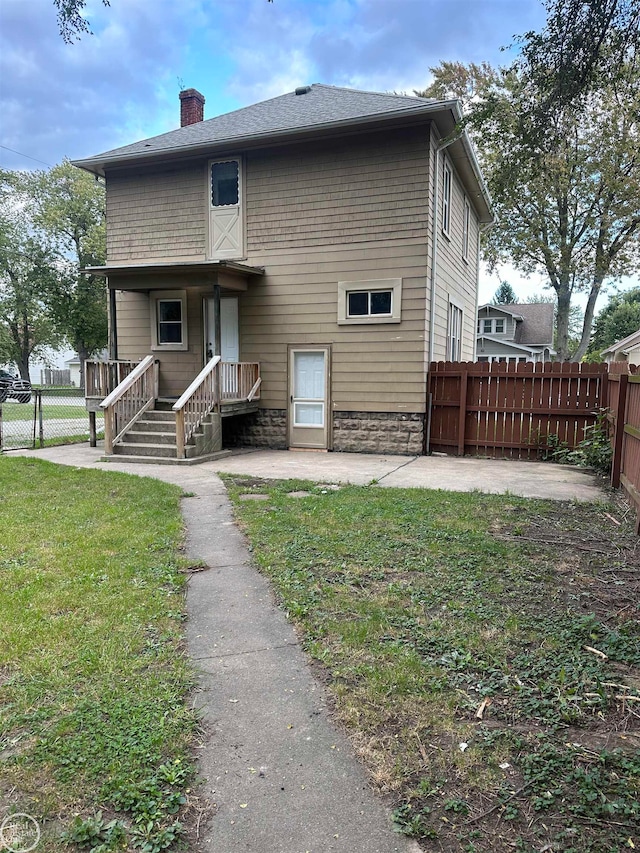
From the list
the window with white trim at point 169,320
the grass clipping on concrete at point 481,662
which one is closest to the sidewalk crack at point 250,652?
the grass clipping on concrete at point 481,662

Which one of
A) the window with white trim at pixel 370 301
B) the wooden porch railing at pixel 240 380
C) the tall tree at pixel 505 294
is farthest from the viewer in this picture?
the tall tree at pixel 505 294

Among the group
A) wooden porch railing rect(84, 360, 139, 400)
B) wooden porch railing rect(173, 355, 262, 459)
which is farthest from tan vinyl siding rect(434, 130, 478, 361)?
wooden porch railing rect(84, 360, 139, 400)

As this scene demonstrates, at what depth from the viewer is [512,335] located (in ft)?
129

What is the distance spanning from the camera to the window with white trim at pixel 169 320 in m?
12.0

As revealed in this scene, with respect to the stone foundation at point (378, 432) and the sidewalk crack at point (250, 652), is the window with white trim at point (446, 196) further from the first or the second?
the sidewalk crack at point (250, 652)

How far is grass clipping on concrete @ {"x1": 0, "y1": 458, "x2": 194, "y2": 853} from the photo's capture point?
1.89 metres

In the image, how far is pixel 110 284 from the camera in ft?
36.7

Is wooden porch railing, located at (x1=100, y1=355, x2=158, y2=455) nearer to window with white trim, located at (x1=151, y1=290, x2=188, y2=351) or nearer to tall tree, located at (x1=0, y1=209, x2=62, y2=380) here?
window with white trim, located at (x1=151, y1=290, x2=188, y2=351)

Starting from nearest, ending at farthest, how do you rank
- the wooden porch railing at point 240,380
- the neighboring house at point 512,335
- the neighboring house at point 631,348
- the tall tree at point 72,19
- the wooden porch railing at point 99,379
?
the tall tree at point 72,19 → the wooden porch railing at point 240,380 → the wooden porch railing at point 99,379 → the neighboring house at point 631,348 → the neighboring house at point 512,335

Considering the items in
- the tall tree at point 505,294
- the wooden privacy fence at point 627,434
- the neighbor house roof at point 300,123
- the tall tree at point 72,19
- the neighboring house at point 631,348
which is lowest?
the wooden privacy fence at point 627,434

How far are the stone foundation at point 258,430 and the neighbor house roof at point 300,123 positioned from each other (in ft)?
17.5

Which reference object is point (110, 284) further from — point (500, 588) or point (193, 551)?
point (500, 588)

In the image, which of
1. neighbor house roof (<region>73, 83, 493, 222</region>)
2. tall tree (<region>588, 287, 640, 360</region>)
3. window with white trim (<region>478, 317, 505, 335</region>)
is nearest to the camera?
neighbor house roof (<region>73, 83, 493, 222</region>)

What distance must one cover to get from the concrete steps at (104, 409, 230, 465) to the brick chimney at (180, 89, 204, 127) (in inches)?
338
